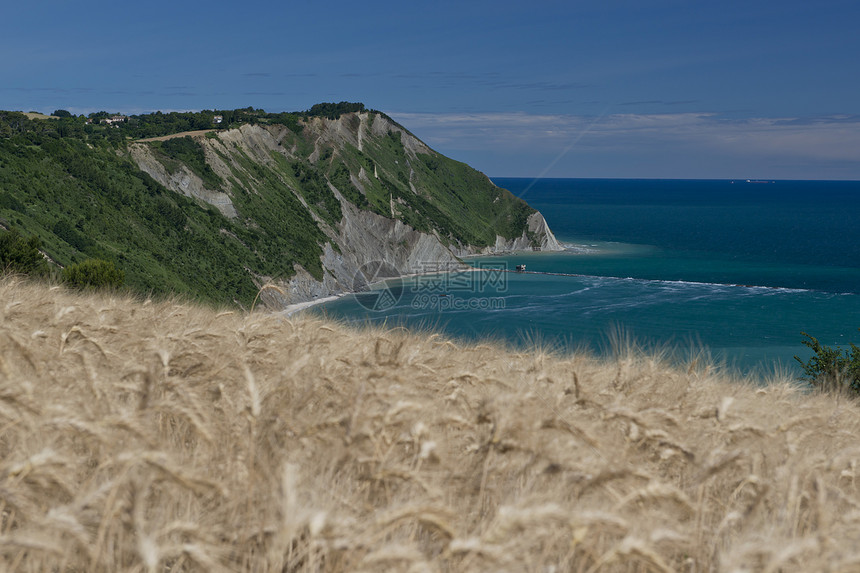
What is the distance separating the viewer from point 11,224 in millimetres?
43781

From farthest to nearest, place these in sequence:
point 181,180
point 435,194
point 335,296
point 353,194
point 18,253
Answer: point 435,194 < point 353,194 < point 335,296 < point 181,180 < point 18,253

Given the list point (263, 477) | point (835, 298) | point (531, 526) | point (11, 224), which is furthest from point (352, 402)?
point (835, 298)

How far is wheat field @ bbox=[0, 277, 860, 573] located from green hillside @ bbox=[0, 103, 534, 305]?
17.2 m

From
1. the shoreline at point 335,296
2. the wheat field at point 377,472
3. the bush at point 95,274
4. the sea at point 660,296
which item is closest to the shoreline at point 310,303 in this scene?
the shoreline at point 335,296

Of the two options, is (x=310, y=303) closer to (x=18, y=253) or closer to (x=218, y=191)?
(x=218, y=191)

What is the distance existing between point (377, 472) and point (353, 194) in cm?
11190

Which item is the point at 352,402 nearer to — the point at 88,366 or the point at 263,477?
the point at 263,477

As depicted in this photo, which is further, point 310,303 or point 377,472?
point 310,303

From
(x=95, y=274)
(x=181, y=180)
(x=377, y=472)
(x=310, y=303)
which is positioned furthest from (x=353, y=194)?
(x=377, y=472)

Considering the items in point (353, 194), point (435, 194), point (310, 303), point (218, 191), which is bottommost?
point (310, 303)

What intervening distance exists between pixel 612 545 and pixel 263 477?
76.4 inches

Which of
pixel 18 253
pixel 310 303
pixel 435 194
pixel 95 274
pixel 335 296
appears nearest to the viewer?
pixel 18 253

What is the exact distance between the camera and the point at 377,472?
3.53 metres

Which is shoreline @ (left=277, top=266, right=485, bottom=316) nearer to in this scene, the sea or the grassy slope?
the sea
